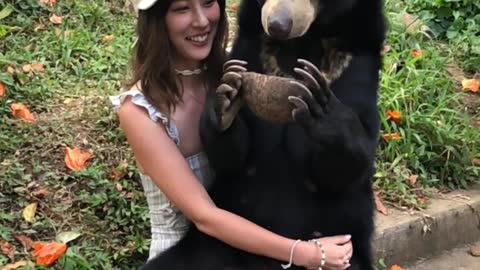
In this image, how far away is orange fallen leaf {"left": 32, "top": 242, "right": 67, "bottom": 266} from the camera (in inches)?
142

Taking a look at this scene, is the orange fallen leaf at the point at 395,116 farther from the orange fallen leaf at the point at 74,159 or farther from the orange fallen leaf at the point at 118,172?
the orange fallen leaf at the point at 74,159

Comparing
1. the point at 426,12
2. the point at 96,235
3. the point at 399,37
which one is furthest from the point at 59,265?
the point at 426,12

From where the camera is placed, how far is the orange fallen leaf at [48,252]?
142 inches

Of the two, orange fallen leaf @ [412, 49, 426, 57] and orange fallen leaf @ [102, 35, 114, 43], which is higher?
orange fallen leaf @ [102, 35, 114, 43]

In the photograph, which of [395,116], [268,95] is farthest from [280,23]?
[395,116]

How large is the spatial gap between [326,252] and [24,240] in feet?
4.46

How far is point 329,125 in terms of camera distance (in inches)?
104

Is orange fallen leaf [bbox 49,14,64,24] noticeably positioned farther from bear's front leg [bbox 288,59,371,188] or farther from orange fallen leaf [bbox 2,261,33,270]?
bear's front leg [bbox 288,59,371,188]

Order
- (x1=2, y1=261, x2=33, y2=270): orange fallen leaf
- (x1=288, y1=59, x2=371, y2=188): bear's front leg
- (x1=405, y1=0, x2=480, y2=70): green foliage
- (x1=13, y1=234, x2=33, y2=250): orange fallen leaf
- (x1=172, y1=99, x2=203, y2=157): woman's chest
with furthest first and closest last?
1. (x1=405, y1=0, x2=480, y2=70): green foliage
2. (x1=13, y1=234, x2=33, y2=250): orange fallen leaf
3. (x1=2, y1=261, x2=33, y2=270): orange fallen leaf
4. (x1=172, y1=99, x2=203, y2=157): woman's chest
5. (x1=288, y1=59, x2=371, y2=188): bear's front leg

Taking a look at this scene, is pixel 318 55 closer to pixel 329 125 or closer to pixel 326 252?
pixel 329 125

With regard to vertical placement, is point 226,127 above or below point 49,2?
above

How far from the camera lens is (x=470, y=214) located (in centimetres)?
460

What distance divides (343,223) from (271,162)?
31 centimetres

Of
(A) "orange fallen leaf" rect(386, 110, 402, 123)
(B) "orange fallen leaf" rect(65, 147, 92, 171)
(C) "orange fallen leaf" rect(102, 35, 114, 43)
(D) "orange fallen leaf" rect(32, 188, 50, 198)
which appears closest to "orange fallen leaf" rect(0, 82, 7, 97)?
(B) "orange fallen leaf" rect(65, 147, 92, 171)
